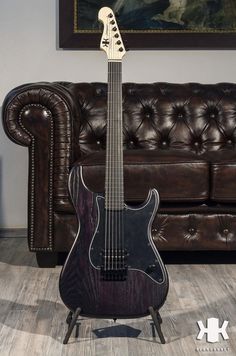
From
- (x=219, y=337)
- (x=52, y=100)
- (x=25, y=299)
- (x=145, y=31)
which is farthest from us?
(x=145, y=31)

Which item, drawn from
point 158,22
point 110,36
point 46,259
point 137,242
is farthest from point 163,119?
point 137,242

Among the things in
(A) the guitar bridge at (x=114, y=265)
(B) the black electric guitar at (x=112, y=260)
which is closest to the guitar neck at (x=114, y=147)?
(B) the black electric guitar at (x=112, y=260)

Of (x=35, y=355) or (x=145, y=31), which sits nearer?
(x=35, y=355)

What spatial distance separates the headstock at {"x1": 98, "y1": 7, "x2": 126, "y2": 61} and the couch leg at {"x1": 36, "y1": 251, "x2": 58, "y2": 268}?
1.08m

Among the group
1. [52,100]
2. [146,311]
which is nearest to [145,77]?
[52,100]

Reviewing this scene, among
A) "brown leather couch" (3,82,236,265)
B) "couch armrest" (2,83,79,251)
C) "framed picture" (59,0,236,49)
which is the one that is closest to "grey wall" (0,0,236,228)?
"framed picture" (59,0,236,49)

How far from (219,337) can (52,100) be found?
121 centimetres

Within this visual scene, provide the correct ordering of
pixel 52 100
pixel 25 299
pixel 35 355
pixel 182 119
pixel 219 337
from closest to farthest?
1. pixel 35 355
2. pixel 219 337
3. pixel 25 299
4. pixel 52 100
5. pixel 182 119

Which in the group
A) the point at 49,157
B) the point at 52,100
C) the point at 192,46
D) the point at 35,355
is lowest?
the point at 35,355

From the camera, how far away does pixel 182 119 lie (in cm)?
316

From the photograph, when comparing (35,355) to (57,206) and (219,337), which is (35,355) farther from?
(57,206)

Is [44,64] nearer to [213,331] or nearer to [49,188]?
[49,188]

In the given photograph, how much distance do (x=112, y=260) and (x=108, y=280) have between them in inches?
2.5

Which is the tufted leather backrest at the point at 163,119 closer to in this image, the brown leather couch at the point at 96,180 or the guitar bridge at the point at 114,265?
the brown leather couch at the point at 96,180
